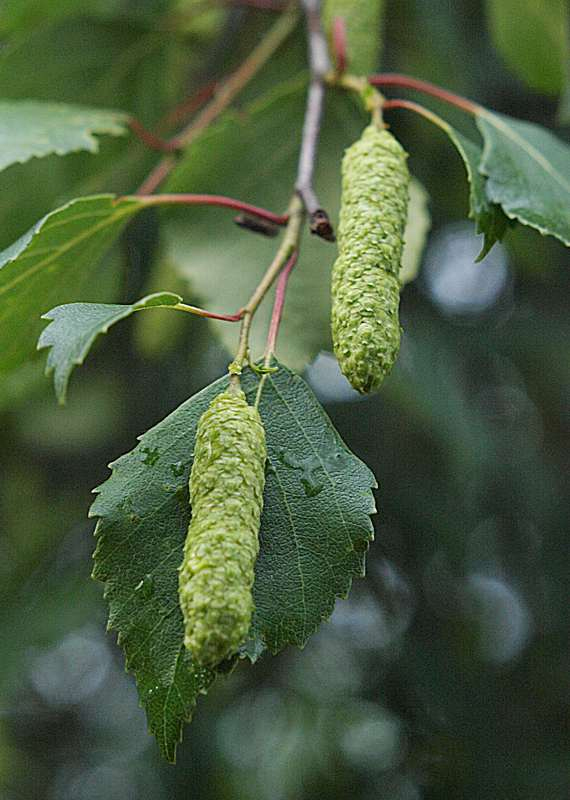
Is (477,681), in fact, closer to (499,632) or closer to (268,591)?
(499,632)

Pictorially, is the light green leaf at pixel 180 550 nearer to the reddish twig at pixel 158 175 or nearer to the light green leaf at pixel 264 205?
the light green leaf at pixel 264 205

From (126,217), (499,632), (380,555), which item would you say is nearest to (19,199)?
(126,217)

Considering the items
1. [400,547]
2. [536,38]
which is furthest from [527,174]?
[400,547]

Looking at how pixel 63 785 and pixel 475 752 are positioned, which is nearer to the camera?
pixel 475 752

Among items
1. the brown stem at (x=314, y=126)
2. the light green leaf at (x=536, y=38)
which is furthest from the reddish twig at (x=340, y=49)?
the light green leaf at (x=536, y=38)

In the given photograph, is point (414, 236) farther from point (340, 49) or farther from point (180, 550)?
point (180, 550)
